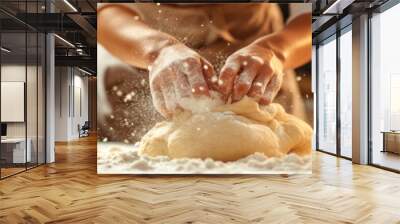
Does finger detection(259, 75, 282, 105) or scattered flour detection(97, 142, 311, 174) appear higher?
finger detection(259, 75, 282, 105)

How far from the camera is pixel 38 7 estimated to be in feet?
21.5

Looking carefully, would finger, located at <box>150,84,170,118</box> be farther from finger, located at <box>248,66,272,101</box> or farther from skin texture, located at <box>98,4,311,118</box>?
finger, located at <box>248,66,272,101</box>

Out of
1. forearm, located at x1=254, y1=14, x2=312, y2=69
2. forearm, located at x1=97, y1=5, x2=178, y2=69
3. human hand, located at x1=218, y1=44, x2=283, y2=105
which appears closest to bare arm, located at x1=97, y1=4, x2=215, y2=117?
forearm, located at x1=97, y1=5, x2=178, y2=69

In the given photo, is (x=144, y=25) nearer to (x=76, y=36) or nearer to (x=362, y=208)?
(x=362, y=208)

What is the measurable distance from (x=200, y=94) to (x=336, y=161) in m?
3.62

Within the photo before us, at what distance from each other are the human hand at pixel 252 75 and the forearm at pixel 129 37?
3.31 feet

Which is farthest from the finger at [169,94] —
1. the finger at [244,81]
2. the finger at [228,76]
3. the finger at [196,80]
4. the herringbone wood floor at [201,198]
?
the herringbone wood floor at [201,198]

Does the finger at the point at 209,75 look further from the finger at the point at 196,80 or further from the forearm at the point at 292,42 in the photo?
the forearm at the point at 292,42

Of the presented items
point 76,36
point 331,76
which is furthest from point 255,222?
point 76,36

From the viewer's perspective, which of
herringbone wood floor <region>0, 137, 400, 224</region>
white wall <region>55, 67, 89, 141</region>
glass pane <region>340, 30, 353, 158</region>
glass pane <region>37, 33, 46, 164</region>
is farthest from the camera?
white wall <region>55, 67, 89, 141</region>

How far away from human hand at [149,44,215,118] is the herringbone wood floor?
1.22 m

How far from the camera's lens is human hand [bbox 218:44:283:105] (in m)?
5.77

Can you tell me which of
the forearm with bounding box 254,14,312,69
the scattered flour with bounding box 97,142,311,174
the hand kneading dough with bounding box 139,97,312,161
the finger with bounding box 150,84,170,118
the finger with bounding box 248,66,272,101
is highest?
the forearm with bounding box 254,14,312,69

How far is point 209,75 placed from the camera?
5.82m
